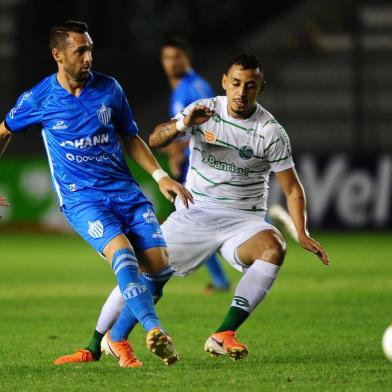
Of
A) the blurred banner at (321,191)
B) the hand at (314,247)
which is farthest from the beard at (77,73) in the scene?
the blurred banner at (321,191)

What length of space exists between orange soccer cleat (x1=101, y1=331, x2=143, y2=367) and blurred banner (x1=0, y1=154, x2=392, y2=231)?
39.7ft

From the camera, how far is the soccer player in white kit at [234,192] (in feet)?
24.4

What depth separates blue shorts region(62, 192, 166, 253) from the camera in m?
7.05

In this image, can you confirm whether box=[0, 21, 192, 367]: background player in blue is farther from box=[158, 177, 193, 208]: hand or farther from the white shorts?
the white shorts

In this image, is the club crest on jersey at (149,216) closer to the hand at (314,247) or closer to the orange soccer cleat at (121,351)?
the orange soccer cleat at (121,351)

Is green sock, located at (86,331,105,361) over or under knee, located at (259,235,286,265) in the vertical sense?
under

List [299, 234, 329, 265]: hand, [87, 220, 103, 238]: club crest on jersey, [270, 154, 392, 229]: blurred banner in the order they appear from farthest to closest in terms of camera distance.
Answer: [270, 154, 392, 229]: blurred banner
[299, 234, 329, 265]: hand
[87, 220, 103, 238]: club crest on jersey

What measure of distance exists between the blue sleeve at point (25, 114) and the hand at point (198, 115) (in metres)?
0.95

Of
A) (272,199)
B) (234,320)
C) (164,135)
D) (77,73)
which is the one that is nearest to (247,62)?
(164,135)

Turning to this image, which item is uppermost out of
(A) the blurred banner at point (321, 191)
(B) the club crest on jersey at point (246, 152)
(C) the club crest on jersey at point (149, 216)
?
(B) the club crest on jersey at point (246, 152)

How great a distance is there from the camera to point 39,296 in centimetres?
1176

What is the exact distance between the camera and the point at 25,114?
7359 millimetres

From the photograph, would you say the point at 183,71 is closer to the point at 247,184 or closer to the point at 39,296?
the point at 39,296

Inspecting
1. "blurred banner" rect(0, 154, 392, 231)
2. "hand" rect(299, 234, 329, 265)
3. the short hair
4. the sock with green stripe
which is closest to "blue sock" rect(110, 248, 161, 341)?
the sock with green stripe
